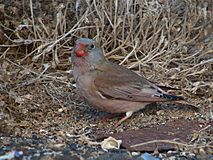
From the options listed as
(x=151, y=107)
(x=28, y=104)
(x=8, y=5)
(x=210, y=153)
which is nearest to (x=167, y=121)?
(x=151, y=107)

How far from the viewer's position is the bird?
5227 millimetres

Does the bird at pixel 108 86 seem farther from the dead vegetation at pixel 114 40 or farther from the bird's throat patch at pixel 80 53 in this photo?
the dead vegetation at pixel 114 40

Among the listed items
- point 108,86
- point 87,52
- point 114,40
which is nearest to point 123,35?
point 114,40

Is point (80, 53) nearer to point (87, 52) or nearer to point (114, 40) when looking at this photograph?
point (87, 52)

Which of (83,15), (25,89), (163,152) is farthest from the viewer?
(83,15)

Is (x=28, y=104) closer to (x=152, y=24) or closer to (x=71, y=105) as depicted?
(x=71, y=105)

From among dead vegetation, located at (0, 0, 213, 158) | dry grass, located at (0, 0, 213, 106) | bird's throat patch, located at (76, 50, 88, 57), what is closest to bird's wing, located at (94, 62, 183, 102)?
bird's throat patch, located at (76, 50, 88, 57)

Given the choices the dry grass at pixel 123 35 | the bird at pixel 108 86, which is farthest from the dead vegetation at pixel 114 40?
the bird at pixel 108 86

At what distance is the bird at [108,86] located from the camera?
5227 mm

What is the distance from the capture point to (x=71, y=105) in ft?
18.4

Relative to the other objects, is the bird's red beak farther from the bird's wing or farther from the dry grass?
the dry grass

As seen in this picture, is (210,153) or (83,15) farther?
(83,15)

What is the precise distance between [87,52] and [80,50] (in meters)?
0.08

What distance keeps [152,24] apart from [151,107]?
1026 millimetres
